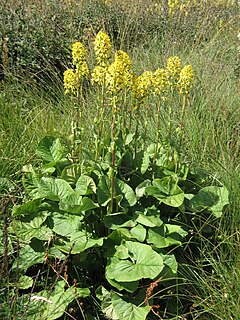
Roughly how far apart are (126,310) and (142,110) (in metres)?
2.28

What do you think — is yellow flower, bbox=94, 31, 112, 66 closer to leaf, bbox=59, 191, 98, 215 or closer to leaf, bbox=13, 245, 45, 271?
leaf, bbox=59, 191, 98, 215

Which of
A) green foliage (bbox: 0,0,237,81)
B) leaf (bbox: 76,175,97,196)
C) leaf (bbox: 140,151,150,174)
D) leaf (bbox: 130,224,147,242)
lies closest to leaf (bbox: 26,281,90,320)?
leaf (bbox: 130,224,147,242)

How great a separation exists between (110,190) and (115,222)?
0.17m

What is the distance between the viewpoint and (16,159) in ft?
11.5

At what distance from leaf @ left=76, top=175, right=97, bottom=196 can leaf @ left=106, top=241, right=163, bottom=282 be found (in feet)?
1.06

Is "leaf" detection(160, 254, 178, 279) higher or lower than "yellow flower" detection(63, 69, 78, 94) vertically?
lower

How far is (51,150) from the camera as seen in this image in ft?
9.90

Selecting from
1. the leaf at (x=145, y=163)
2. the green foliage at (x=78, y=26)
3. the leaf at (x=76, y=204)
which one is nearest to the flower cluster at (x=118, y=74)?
the leaf at (x=145, y=163)

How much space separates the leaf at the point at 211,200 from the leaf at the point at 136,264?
1.65ft

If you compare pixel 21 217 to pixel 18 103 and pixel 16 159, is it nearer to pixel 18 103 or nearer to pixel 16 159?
pixel 16 159

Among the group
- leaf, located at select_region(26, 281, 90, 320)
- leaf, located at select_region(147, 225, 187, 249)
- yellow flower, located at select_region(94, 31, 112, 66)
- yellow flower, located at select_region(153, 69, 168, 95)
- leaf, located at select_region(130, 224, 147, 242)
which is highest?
yellow flower, located at select_region(94, 31, 112, 66)

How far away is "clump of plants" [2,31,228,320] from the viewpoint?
2480mm

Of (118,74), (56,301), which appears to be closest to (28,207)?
(56,301)

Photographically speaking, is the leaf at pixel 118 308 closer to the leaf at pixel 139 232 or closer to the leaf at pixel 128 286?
the leaf at pixel 128 286
